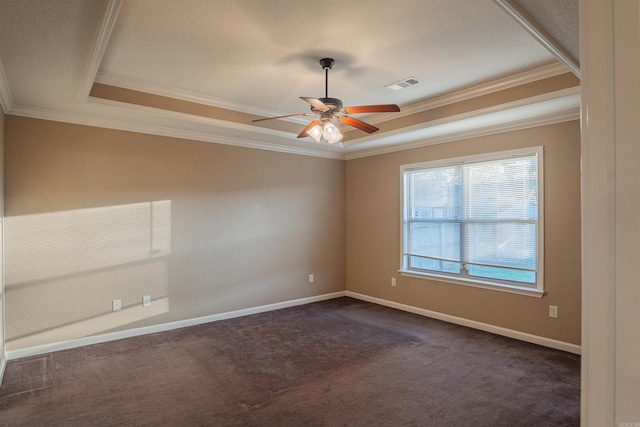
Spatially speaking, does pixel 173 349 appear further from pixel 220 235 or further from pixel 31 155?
pixel 31 155

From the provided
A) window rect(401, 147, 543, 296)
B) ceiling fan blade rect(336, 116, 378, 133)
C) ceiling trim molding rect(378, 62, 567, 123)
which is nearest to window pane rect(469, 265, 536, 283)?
window rect(401, 147, 543, 296)

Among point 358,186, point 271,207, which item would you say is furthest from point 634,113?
point 358,186

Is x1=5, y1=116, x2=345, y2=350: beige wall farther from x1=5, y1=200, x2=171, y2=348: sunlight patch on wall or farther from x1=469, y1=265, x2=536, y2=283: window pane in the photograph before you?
x1=469, y1=265, x2=536, y2=283: window pane

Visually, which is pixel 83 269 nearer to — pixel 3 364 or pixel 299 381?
pixel 3 364

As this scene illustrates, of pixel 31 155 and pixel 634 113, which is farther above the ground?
pixel 31 155

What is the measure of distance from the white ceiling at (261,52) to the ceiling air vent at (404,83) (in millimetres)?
97

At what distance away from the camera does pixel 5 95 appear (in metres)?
3.19

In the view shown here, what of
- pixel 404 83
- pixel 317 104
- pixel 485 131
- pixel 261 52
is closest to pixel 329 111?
pixel 317 104

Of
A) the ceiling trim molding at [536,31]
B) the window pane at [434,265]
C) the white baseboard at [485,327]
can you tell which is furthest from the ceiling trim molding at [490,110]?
the white baseboard at [485,327]

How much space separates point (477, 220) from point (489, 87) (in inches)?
65.2

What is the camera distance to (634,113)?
38cm

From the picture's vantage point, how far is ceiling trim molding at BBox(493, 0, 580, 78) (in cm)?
201

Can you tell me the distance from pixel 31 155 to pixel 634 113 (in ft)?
15.4

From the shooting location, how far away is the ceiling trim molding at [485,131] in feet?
12.4
